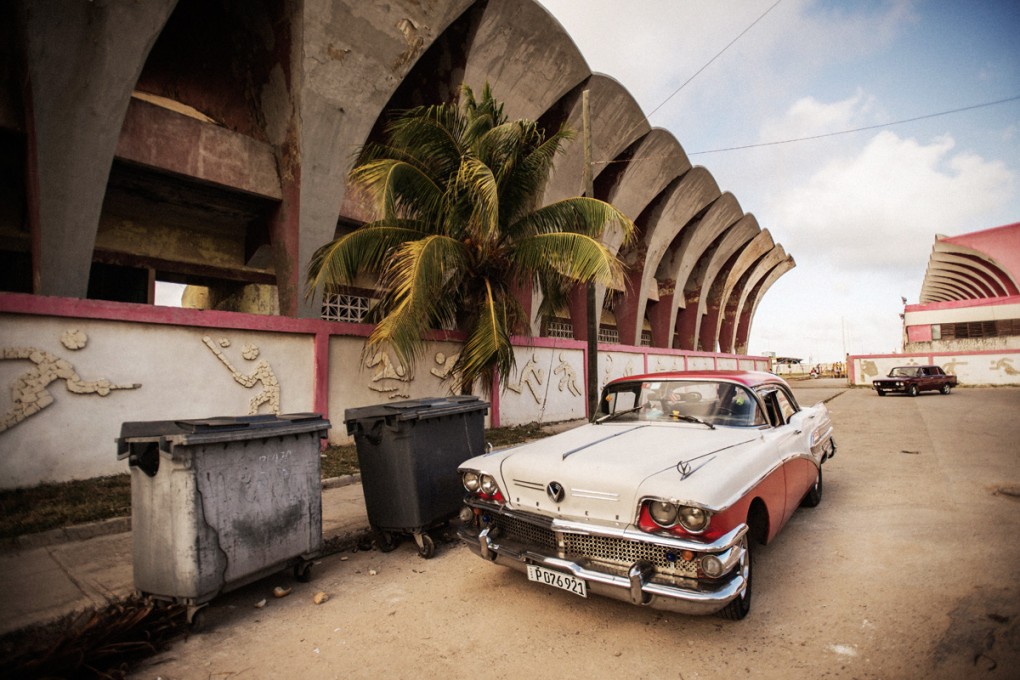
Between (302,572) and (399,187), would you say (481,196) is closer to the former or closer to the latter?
(399,187)

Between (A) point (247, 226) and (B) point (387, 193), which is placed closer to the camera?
(B) point (387, 193)

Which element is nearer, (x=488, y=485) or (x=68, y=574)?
(x=488, y=485)

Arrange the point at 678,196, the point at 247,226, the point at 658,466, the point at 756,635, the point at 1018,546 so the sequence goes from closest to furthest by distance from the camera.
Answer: the point at 756,635
the point at 658,466
the point at 1018,546
the point at 247,226
the point at 678,196

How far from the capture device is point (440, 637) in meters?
2.67

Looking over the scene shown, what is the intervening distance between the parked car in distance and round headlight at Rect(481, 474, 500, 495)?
72.6 ft

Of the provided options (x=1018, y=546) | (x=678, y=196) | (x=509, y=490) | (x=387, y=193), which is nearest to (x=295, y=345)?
(x=387, y=193)

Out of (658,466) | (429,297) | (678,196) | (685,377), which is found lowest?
(658,466)

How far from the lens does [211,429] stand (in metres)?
3.01

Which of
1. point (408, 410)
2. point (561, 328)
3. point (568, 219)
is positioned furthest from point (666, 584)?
point (561, 328)

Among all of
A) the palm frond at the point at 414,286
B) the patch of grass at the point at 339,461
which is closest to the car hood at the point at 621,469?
the patch of grass at the point at 339,461

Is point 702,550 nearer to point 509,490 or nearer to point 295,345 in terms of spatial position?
point 509,490

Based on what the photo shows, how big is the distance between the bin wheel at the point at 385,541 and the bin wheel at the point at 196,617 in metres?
1.43

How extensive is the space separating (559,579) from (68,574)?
3657 mm

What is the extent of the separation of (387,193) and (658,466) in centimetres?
630
